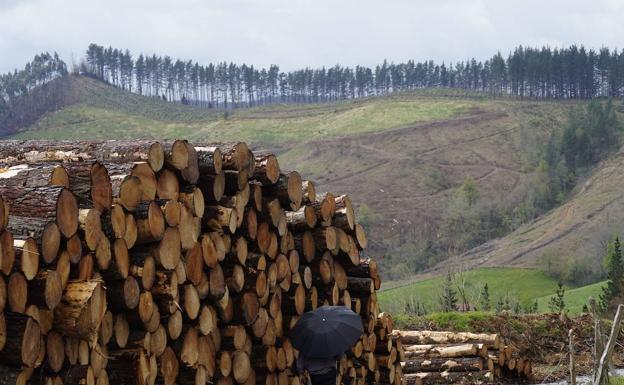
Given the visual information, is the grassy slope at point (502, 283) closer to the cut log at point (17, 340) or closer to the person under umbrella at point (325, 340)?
the person under umbrella at point (325, 340)

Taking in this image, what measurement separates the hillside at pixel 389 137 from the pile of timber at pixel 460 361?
54186 millimetres

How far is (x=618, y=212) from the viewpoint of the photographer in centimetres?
7406

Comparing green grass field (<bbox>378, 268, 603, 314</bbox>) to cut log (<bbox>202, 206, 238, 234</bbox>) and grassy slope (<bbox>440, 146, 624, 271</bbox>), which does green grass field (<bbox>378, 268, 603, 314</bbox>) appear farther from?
cut log (<bbox>202, 206, 238, 234</bbox>)

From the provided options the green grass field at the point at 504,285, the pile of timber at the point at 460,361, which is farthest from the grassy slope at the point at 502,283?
the pile of timber at the point at 460,361

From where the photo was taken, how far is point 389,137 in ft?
349

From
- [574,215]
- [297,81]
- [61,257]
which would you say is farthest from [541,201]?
[61,257]

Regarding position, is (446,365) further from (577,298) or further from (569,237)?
(569,237)

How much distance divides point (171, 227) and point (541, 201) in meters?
86.0

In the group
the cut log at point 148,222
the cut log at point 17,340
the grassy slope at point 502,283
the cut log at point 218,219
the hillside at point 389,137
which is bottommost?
the grassy slope at point 502,283

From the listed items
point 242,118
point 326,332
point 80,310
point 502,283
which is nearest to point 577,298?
point 502,283

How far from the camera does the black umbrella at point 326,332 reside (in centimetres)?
859

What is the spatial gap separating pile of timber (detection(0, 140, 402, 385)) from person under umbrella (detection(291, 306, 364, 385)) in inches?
21.7

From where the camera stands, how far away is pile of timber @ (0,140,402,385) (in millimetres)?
5926

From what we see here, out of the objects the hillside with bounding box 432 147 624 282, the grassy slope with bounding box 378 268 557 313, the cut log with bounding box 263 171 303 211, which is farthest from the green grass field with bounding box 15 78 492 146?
the cut log with bounding box 263 171 303 211
